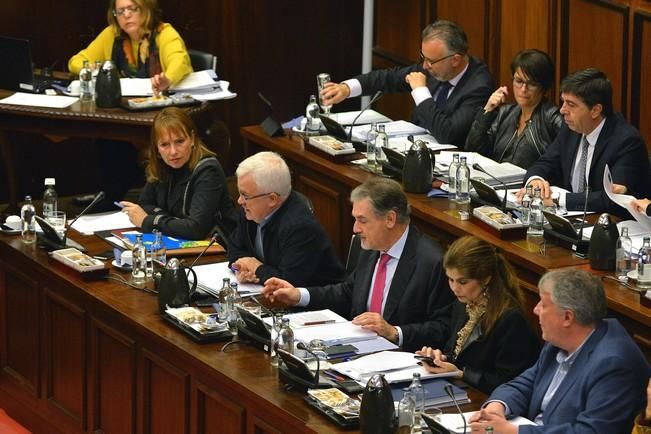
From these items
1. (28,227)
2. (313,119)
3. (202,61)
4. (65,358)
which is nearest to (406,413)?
(65,358)

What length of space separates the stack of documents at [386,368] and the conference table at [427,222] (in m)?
0.71

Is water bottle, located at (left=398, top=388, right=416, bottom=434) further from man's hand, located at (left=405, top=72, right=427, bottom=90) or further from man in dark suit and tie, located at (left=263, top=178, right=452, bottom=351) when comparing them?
man's hand, located at (left=405, top=72, right=427, bottom=90)

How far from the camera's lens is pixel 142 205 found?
253 inches

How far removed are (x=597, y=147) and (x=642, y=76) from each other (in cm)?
99

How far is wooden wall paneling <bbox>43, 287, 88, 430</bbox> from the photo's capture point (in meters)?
5.67

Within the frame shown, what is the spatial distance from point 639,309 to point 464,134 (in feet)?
8.07

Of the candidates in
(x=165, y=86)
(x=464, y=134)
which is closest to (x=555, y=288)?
(x=464, y=134)

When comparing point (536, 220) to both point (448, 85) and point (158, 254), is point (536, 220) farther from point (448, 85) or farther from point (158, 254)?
point (448, 85)

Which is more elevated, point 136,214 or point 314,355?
point 136,214

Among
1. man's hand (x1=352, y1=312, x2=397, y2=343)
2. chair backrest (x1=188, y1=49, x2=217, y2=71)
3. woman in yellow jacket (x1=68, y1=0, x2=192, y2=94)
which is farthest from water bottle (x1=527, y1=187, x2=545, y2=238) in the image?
chair backrest (x1=188, y1=49, x2=217, y2=71)

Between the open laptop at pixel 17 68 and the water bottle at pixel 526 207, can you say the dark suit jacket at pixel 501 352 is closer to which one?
the water bottle at pixel 526 207

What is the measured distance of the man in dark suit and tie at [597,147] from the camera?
6.04m

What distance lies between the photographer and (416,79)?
7.41 m

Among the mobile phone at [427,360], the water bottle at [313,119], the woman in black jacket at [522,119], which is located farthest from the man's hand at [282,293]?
the water bottle at [313,119]
